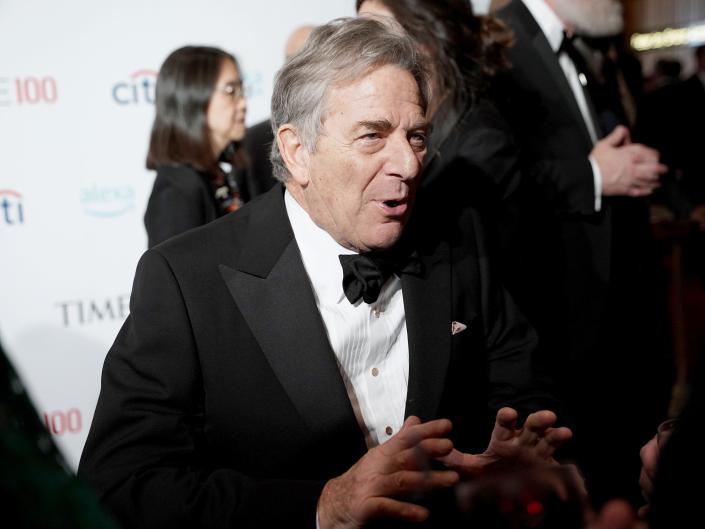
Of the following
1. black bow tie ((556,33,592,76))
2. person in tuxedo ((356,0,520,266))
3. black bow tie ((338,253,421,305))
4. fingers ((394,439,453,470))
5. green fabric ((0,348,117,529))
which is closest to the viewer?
green fabric ((0,348,117,529))

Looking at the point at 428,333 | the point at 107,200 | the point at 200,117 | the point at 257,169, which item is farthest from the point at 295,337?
the point at 107,200

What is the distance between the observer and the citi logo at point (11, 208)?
12.4ft

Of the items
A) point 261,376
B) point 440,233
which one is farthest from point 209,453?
Result: point 440,233

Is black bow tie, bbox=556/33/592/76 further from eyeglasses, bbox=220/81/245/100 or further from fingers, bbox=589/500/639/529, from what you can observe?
fingers, bbox=589/500/639/529

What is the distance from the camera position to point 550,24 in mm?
3018

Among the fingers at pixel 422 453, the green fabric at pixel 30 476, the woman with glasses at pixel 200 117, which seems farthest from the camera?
the woman with glasses at pixel 200 117

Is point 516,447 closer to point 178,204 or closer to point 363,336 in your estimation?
→ point 363,336

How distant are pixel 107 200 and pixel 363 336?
245 centimetres

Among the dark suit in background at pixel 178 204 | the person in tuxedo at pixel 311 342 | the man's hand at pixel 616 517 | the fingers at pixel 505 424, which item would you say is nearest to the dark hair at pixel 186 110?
the dark suit in background at pixel 178 204

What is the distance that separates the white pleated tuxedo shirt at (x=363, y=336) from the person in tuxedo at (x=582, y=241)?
86 cm

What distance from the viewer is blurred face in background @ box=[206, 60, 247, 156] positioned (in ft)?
11.7

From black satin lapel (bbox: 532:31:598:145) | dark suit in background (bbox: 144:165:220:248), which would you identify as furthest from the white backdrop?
black satin lapel (bbox: 532:31:598:145)

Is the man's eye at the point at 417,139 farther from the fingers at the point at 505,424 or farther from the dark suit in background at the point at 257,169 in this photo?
the dark suit in background at the point at 257,169

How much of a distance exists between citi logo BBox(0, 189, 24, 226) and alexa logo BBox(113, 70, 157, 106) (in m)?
0.68
